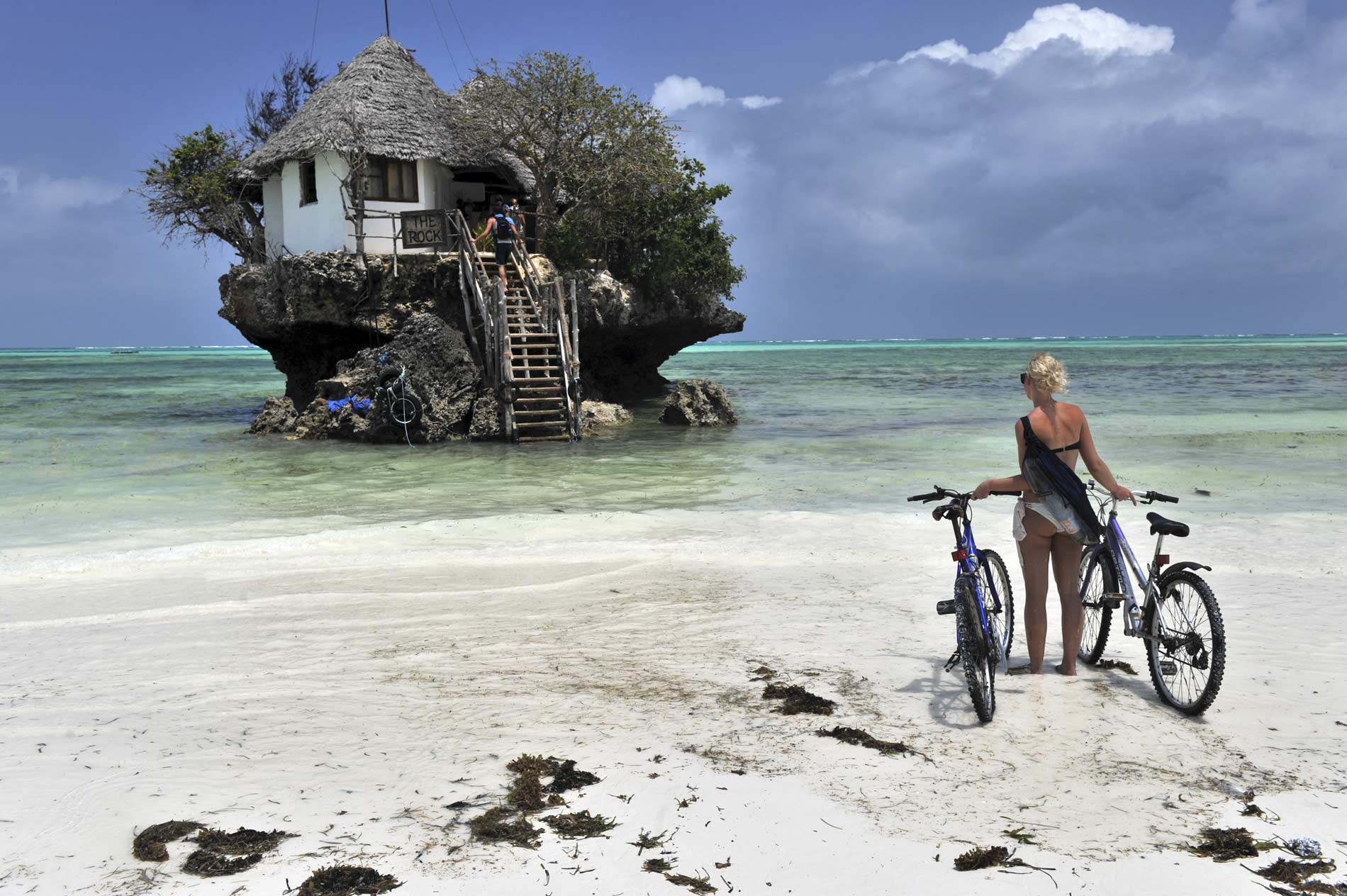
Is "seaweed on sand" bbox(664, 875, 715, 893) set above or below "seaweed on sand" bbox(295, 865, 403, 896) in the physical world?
below

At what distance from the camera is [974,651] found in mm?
4422

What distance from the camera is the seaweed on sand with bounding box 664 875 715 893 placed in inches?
128

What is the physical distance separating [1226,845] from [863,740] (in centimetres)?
143

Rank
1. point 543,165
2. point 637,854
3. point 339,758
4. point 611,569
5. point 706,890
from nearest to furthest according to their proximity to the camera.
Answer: point 706,890
point 637,854
point 339,758
point 611,569
point 543,165

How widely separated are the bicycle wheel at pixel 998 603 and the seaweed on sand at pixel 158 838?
3.44m

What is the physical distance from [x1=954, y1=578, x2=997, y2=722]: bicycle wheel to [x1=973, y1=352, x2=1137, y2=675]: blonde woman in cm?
51

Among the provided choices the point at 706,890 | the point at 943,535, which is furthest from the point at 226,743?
the point at 943,535

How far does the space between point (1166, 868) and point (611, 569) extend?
16.8 ft

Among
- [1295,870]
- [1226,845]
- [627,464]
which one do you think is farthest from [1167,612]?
[627,464]

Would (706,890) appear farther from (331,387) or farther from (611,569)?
(331,387)

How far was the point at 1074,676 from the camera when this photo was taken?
200 inches

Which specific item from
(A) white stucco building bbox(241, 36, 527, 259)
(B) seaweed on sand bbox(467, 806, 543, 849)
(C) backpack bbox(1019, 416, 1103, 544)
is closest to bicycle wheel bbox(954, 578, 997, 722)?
(C) backpack bbox(1019, 416, 1103, 544)

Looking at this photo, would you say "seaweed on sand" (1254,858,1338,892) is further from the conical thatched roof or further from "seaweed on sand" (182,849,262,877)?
the conical thatched roof

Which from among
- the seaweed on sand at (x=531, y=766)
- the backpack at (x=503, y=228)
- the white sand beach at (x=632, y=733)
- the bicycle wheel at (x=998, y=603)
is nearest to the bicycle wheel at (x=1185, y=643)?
the white sand beach at (x=632, y=733)
